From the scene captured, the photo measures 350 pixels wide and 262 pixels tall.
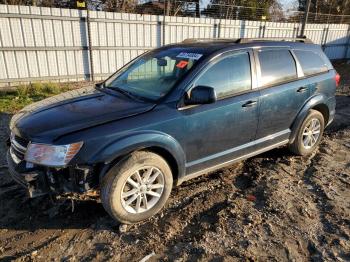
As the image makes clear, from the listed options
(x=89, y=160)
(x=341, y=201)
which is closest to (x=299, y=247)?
(x=341, y=201)

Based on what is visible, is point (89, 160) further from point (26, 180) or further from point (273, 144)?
point (273, 144)

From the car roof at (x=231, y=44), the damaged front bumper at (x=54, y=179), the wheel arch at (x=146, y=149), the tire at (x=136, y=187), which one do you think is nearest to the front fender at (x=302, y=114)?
the car roof at (x=231, y=44)

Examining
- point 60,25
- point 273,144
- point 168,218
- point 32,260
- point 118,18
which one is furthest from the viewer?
point 118,18

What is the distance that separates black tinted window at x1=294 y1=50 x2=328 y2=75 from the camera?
4.65 m

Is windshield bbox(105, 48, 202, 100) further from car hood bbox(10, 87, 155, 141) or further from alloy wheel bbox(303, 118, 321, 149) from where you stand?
alloy wheel bbox(303, 118, 321, 149)

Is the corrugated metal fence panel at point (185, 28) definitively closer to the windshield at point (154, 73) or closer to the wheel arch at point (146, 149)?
the windshield at point (154, 73)

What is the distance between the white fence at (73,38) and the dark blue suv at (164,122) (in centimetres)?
584

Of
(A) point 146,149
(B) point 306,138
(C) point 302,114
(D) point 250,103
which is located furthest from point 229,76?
(B) point 306,138

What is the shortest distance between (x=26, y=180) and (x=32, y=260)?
2.36 feet

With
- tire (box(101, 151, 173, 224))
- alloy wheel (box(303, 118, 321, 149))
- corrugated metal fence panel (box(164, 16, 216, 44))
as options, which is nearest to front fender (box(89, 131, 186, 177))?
tire (box(101, 151, 173, 224))

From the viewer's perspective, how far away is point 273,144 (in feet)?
14.6

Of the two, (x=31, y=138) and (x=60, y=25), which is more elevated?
(x=60, y=25)

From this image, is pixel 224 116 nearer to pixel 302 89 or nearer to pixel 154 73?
pixel 154 73

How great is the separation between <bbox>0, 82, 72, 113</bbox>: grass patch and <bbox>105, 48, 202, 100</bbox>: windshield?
13.8 ft
